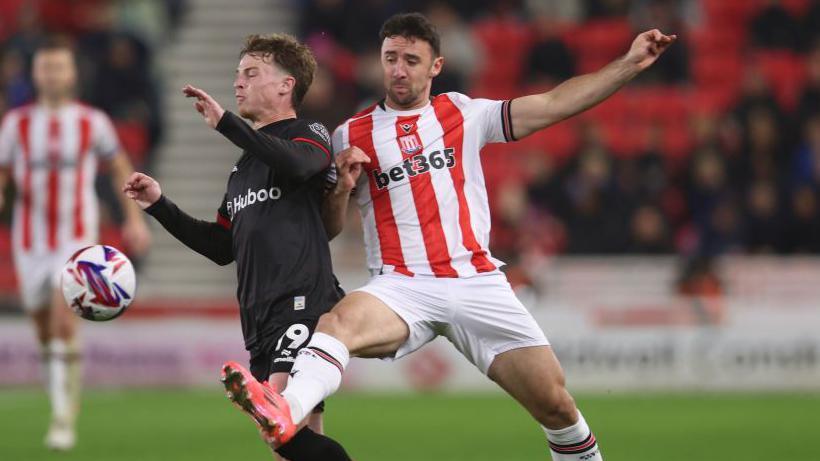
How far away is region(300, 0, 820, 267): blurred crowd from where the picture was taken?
15.1m

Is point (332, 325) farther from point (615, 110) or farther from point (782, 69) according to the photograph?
point (782, 69)

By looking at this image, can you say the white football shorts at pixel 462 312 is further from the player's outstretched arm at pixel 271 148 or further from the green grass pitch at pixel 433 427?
the green grass pitch at pixel 433 427

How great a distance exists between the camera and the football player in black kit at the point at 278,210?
587cm

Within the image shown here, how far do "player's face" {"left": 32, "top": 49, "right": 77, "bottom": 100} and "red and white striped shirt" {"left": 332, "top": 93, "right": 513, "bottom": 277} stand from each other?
12.4 feet

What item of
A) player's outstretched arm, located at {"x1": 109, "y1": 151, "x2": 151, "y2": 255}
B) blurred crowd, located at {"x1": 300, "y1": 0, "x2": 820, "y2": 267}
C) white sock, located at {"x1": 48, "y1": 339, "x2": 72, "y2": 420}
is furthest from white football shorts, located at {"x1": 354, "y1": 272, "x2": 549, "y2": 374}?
blurred crowd, located at {"x1": 300, "y1": 0, "x2": 820, "y2": 267}

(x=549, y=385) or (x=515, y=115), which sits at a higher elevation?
(x=515, y=115)

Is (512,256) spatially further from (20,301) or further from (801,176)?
(20,301)

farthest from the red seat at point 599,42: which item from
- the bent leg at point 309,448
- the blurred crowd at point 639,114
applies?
the bent leg at point 309,448

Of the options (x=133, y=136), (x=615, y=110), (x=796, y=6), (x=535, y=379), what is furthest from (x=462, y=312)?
(x=796, y=6)

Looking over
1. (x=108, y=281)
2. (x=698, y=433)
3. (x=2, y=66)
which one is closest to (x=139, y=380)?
(x=2, y=66)

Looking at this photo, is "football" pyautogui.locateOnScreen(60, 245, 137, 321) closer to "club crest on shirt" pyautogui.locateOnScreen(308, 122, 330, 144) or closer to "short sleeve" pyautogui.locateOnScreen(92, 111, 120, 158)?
"club crest on shirt" pyautogui.locateOnScreen(308, 122, 330, 144)

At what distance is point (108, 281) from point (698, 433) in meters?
5.30

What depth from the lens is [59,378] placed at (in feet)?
31.5

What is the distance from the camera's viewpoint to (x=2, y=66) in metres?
17.8
